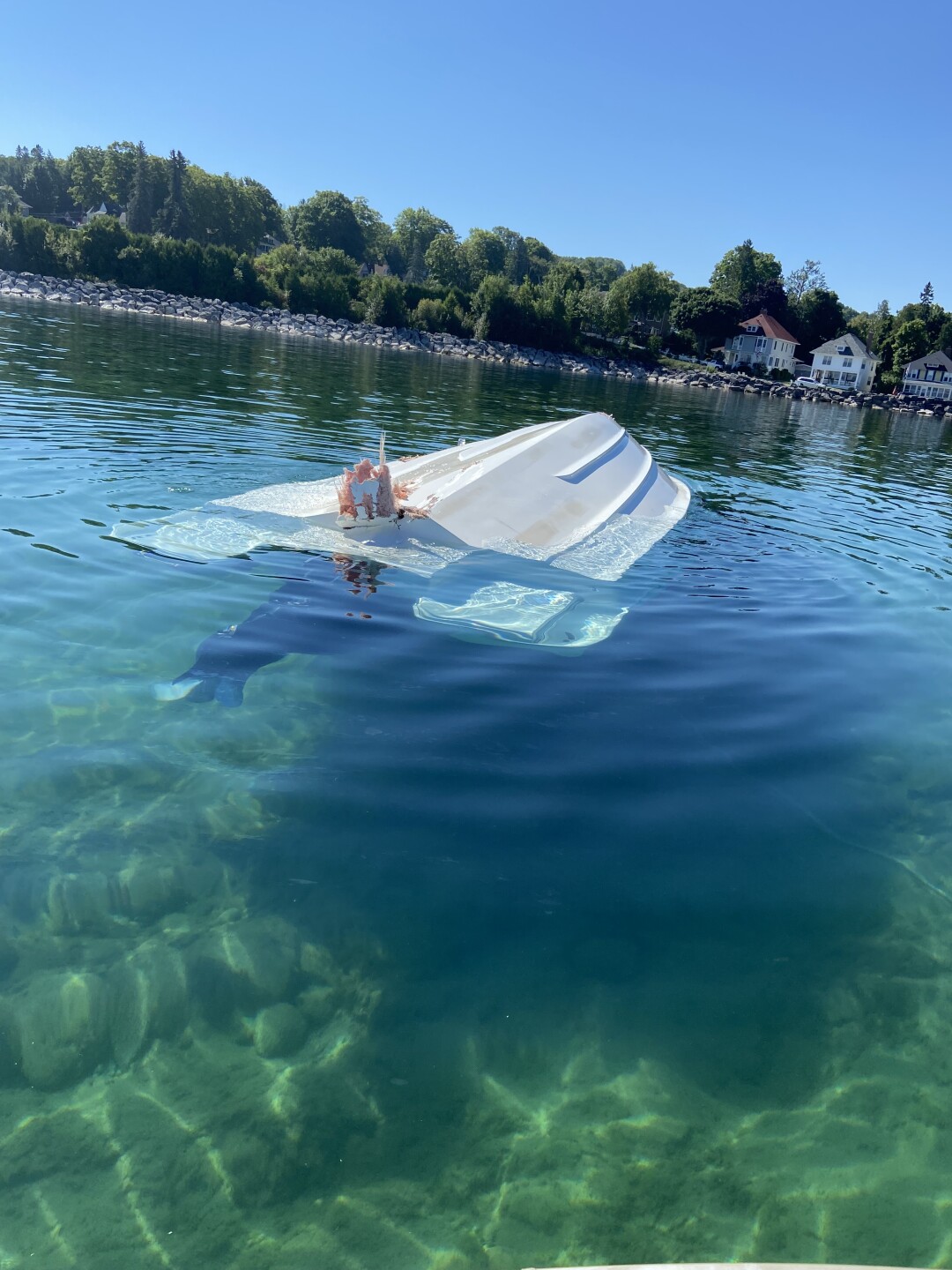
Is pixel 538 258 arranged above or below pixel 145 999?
above

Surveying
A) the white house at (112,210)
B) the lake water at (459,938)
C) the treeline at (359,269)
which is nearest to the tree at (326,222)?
the treeline at (359,269)

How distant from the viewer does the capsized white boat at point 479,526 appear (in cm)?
838

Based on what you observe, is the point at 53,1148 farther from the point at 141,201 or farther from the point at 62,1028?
the point at 141,201

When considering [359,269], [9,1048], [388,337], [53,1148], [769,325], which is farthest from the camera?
[359,269]

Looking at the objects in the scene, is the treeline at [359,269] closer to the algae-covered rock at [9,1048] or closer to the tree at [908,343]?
the tree at [908,343]

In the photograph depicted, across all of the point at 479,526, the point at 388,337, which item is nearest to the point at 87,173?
the point at 388,337

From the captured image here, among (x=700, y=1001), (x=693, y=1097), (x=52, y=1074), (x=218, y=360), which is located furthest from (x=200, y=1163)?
(x=218, y=360)

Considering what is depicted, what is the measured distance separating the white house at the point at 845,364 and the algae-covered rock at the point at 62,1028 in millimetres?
103521

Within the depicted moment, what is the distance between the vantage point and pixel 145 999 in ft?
12.1

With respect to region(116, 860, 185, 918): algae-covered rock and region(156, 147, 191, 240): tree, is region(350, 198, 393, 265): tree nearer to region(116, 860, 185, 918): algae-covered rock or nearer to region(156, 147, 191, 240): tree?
region(156, 147, 191, 240): tree

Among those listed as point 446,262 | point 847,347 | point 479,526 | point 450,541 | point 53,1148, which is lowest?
point 53,1148

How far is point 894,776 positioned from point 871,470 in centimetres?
2260

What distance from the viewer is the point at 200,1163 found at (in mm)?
3025

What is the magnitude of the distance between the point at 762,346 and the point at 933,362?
718 inches
